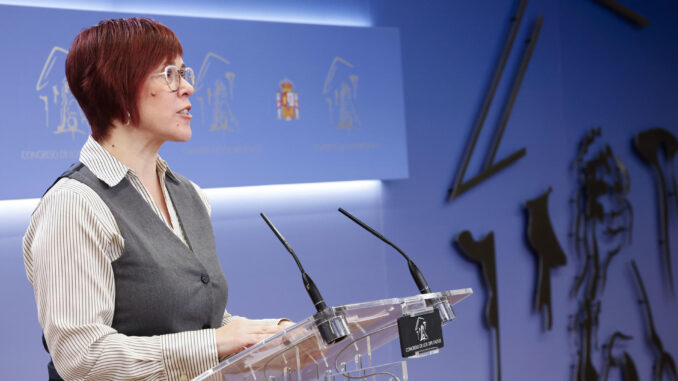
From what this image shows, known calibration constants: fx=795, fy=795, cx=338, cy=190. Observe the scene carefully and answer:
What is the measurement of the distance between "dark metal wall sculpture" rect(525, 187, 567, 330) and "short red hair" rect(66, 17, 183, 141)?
2908mm

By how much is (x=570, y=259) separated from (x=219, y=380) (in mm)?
3400

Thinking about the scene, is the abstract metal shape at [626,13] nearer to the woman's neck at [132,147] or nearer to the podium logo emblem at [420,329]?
the woman's neck at [132,147]

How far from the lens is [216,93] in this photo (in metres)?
3.36

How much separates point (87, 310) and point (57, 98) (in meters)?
1.84

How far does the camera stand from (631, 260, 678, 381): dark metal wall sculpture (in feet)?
14.9

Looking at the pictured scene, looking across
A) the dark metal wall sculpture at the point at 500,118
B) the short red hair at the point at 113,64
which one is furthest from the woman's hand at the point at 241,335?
the dark metal wall sculpture at the point at 500,118

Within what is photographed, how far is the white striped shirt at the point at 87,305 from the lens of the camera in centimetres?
142

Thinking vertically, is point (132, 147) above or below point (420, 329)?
above

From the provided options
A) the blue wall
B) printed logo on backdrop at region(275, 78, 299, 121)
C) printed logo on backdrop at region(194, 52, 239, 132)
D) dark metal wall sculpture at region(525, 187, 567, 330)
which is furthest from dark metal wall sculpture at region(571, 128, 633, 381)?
printed logo on backdrop at region(194, 52, 239, 132)

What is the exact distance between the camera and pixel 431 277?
3.94 metres

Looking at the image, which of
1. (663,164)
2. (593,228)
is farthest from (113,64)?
(663,164)

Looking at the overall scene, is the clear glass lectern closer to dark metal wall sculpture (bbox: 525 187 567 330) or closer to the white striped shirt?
the white striped shirt

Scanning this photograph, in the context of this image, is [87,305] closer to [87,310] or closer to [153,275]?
[87,310]

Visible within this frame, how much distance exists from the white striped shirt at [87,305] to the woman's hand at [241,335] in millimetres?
16
